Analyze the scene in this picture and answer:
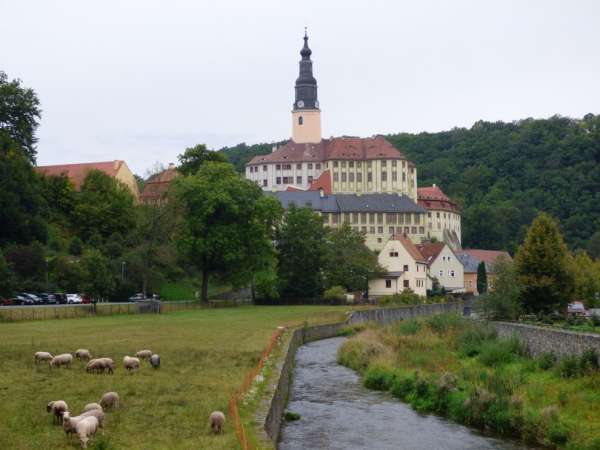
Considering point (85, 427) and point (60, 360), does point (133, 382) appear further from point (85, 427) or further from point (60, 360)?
point (85, 427)

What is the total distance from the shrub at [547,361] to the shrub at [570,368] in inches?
93.6

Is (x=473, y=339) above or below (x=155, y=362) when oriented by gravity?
above

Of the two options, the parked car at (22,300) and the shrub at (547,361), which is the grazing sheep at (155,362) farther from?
the parked car at (22,300)

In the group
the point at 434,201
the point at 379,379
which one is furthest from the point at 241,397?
the point at 434,201

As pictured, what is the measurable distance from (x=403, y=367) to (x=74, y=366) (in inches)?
673

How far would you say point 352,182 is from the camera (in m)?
176

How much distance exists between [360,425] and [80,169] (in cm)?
10200

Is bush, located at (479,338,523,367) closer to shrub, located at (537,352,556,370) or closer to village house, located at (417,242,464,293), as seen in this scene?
shrub, located at (537,352,556,370)

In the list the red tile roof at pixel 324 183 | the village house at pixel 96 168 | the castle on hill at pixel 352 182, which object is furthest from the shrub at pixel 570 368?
the red tile roof at pixel 324 183

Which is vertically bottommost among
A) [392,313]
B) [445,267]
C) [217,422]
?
[217,422]

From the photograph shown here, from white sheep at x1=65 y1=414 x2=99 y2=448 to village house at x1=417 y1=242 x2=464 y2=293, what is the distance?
109670 millimetres

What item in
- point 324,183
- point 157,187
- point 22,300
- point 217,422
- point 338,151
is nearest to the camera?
point 217,422

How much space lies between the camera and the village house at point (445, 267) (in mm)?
130375

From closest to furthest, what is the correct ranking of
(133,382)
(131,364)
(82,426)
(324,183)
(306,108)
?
(82,426), (133,382), (131,364), (324,183), (306,108)
